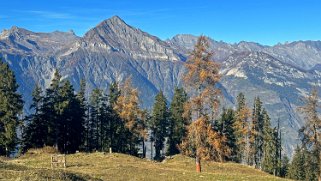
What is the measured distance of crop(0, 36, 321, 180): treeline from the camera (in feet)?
156

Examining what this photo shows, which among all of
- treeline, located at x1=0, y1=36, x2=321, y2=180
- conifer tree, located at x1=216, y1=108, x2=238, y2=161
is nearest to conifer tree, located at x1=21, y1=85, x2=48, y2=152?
treeline, located at x1=0, y1=36, x2=321, y2=180

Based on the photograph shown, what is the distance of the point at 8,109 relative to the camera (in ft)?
250

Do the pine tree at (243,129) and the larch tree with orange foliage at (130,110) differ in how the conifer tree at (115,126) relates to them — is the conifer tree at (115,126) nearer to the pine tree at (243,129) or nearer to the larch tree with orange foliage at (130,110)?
the larch tree with orange foliage at (130,110)

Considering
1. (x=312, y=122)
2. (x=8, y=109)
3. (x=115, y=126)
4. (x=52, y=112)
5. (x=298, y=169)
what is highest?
(x=8, y=109)

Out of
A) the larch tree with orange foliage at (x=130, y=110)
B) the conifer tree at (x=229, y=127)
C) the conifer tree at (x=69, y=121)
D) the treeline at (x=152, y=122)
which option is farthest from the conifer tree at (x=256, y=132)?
the conifer tree at (x=69, y=121)

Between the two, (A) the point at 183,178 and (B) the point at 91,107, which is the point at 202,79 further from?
(B) the point at 91,107

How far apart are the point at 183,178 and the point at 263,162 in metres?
75.2

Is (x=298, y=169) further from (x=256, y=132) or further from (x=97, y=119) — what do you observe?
(x=97, y=119)

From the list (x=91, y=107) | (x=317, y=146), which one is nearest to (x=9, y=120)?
(x=91, y=107)

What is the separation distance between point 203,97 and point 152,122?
57.6m

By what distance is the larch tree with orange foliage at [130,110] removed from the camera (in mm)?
87375

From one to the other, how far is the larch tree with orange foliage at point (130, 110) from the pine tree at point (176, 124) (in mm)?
11867

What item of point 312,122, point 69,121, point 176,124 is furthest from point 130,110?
point 312,122

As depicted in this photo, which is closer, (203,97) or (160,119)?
(203,97)
